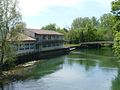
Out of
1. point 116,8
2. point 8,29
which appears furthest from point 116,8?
point 8,29

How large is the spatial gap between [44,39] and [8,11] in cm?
3320

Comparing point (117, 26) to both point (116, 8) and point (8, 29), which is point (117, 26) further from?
point (8, 29)

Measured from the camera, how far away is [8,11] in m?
38.4

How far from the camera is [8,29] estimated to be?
3906 centimetres

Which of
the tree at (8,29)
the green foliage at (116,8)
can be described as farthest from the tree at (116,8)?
the tree at (8,29)

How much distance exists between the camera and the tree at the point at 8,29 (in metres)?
37.5

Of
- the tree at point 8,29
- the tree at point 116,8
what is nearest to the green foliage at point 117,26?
the tree at point 116,8

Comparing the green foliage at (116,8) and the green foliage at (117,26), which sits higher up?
the green foliage at (116,8)

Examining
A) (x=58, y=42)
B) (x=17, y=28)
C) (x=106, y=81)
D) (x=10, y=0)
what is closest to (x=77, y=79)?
(x=106, y=81)

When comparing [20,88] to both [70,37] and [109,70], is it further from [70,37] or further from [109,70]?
[70,37]

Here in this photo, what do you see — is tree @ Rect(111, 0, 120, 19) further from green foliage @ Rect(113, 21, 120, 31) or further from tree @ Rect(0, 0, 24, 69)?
tree @ Rect(0, 0, 24, 69)

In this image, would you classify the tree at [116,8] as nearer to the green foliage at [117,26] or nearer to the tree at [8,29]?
the green foliage at [117,26]

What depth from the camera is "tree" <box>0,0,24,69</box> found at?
37.5 metres

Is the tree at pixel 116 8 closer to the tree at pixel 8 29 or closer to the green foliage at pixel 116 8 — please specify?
the green foliage at pixel 116 8
